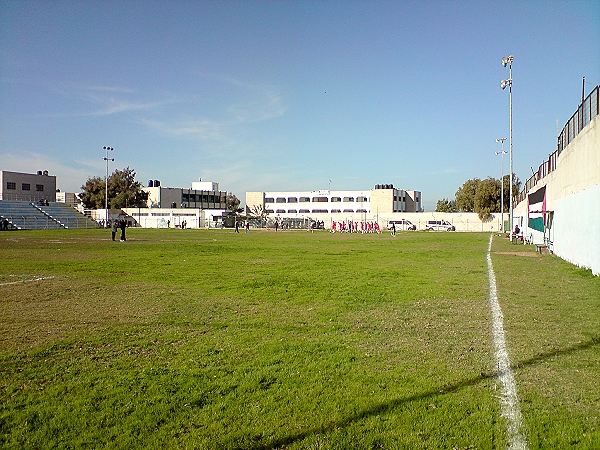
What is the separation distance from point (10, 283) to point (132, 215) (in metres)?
91.4

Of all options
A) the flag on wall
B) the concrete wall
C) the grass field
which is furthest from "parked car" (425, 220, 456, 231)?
the grass field

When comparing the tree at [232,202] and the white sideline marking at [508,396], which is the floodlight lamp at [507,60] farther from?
the tree at [232,202]

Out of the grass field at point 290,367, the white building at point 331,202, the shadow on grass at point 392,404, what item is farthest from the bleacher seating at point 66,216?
the shadow on grass at point 392,404

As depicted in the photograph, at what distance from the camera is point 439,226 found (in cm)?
9100

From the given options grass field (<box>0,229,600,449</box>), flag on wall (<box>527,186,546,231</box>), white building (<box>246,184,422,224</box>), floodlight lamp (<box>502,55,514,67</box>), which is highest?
floodlight lamp (<box>502,55,514,67</box>)

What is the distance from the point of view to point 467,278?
16.3m

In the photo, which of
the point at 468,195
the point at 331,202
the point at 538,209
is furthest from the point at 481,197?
the point at 538,209

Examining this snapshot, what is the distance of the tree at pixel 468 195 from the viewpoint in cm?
10100

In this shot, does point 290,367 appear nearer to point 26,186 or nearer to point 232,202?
point 26,186

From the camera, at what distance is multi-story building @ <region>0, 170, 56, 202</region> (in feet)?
271

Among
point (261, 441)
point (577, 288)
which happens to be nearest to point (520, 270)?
point (577, 288)

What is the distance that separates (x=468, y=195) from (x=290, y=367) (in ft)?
332

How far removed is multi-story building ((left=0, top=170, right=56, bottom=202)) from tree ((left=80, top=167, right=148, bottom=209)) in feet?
50.9

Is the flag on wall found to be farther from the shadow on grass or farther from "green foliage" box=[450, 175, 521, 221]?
"green foliage" box=[450, 175, 521, 221]
